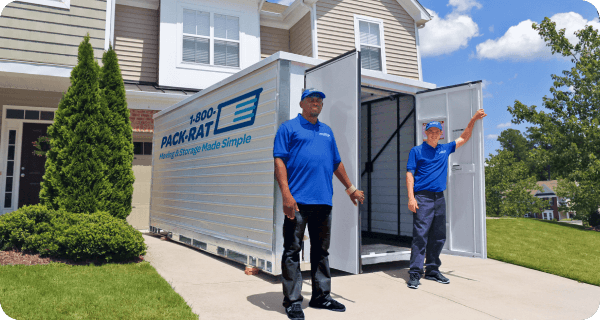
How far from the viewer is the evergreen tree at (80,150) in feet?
18.9

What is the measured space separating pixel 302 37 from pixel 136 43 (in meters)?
4.47

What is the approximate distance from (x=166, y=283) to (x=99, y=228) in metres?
1.47

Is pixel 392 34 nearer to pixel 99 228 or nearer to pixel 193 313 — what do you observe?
pixel 99 228

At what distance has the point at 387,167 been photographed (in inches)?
280

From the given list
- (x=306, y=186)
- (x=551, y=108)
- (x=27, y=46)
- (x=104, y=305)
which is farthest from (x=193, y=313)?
(x=551, y=108)

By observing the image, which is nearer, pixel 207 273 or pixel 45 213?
pixel 207 273

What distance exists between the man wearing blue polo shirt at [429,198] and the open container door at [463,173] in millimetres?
511

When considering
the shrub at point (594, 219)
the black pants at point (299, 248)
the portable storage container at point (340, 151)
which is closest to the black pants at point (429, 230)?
the portable storage container at point (340, 151)

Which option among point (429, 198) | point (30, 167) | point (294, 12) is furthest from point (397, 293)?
point (294, 12)

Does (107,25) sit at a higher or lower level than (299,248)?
higher

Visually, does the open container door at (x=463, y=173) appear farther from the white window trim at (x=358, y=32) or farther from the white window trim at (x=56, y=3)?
the white window trim at (x=56, y=3)

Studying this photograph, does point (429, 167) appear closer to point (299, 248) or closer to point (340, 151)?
point (340, 151)

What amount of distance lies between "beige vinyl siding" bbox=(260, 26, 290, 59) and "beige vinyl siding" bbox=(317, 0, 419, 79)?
1.42 metres

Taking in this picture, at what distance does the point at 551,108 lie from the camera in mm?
15633
